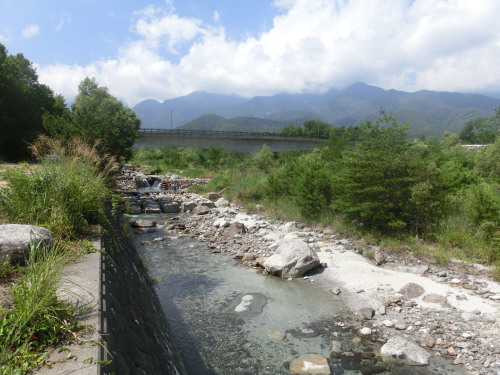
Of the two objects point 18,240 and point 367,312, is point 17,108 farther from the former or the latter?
point 367,312

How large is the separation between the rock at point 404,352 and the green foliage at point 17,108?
1087 inches

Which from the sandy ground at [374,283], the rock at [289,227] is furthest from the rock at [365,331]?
the rock at [289,227]

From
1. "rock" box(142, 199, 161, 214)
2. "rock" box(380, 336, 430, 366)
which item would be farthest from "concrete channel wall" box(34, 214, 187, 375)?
"rock" box(142, 199, 161, 214)

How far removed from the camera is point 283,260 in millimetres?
11125

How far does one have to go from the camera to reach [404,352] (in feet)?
22.2

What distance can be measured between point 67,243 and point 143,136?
37.3 m

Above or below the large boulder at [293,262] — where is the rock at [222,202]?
below

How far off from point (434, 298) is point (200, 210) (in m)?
15.9

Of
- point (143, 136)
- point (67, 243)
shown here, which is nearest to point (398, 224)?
point (67, 243)

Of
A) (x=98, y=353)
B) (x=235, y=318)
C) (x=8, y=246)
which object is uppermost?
(x=8, y=246)

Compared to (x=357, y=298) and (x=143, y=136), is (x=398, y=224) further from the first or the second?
(x=143, y=136)

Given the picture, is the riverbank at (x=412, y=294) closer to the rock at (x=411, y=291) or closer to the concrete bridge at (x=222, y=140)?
the rock at (x=411, y=291)

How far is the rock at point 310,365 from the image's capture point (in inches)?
249

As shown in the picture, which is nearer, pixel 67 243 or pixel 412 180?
pixel 67 243
